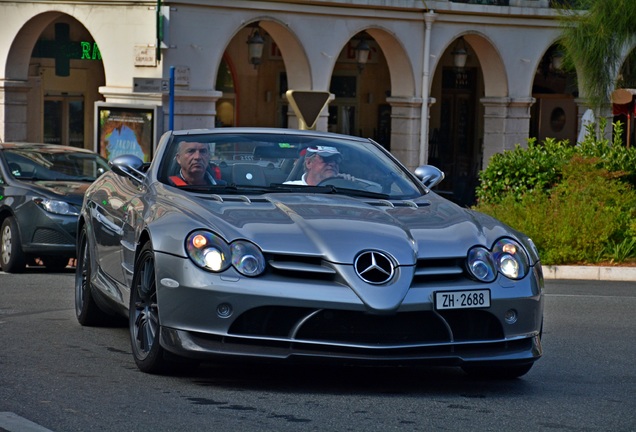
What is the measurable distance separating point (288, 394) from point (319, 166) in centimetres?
185

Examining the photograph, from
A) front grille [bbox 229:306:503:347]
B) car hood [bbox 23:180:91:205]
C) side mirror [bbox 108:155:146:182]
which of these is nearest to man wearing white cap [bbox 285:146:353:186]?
side mirror [bbox 108:155:146:182]

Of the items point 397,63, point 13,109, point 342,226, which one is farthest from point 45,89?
point 342,226

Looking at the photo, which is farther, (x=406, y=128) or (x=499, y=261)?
(x=406, y=128)

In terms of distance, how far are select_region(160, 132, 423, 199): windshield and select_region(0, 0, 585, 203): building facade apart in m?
16.3

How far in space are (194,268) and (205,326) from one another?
0.92ft

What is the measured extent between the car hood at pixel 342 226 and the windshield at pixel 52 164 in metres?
9.01

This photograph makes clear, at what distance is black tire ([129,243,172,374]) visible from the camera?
7.38 metres

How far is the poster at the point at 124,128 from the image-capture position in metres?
26.5

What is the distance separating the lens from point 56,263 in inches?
662

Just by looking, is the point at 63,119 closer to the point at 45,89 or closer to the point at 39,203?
the point at 45,89

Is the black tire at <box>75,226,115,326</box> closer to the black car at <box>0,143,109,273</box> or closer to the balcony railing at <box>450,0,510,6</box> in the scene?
the black car at <box>0,143,109,273</box>

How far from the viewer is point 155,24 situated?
92.2 ft

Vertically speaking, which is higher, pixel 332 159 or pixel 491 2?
pixel 491 2

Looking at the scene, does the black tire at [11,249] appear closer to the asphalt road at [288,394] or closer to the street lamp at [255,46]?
the asphalt road at [288,394]
